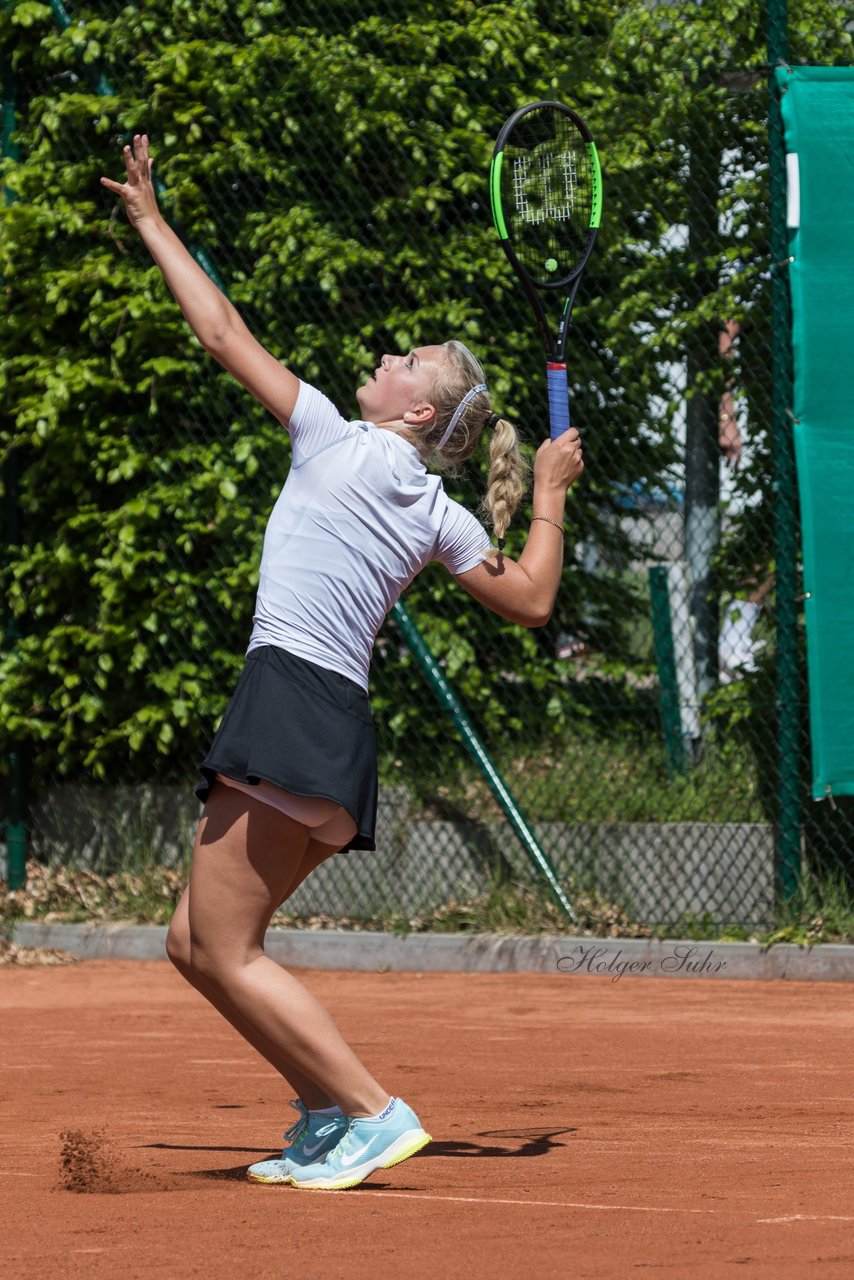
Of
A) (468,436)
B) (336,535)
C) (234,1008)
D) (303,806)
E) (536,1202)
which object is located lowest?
(536,1202)

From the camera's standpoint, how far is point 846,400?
6.84 metres

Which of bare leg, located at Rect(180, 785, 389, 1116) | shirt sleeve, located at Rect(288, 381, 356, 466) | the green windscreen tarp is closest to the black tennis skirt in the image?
bare leg, located at Rect(180, 785, 389, 1116)

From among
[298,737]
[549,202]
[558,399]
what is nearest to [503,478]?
[558,399]

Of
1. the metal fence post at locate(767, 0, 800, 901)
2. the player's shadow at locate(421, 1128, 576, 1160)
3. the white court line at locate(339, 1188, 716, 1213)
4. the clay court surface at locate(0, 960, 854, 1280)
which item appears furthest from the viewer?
the metal fence post at locate(767, 0, 800, 901)

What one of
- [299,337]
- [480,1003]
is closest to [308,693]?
[480,1003]

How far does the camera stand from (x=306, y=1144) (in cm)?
380

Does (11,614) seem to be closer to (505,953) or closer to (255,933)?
(505,953)

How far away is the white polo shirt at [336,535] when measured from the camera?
12.3 feet

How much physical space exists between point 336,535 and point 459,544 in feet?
0.90

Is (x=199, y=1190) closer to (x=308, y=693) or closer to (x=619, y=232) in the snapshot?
(x=308, y=693)

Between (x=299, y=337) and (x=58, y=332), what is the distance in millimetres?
1168

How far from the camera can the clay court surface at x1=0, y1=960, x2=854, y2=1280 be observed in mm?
3133

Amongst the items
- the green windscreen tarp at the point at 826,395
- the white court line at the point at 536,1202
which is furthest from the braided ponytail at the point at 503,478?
the green windscreen tarp at the point at 826,395

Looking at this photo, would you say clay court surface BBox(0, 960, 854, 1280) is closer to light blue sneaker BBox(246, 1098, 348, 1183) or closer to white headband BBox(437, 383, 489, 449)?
light blue sneaker BBox(246, 1098, 348, 1183)
